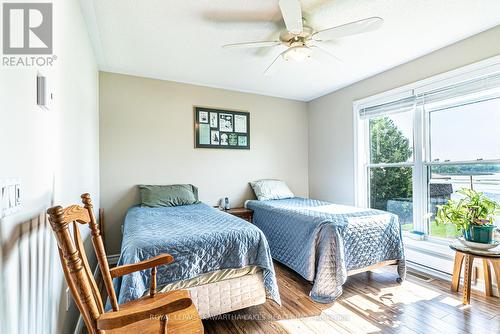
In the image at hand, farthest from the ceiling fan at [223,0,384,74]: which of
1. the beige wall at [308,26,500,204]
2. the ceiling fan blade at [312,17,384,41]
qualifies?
the beige wall at [308,26,500,204]

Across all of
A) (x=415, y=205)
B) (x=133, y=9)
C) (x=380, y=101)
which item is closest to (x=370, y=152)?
(x=380, y=101)

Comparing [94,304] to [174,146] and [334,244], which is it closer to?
[334,244]

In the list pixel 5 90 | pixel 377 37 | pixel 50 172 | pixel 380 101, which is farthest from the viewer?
pixel 380 101

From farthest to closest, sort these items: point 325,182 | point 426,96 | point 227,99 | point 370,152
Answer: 1. point 325,182
2. point 227,99
3. point 370,152
4. point 426,96

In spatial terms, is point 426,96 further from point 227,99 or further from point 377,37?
point 227,99

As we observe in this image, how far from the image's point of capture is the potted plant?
2.05 metres

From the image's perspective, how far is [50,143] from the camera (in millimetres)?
1160

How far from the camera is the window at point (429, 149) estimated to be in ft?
7.69

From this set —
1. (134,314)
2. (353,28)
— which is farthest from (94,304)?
(353,28)

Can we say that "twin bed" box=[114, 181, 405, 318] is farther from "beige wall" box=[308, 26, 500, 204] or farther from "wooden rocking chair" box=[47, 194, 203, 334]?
"beige wall" box=[308, 26, 500, 204]

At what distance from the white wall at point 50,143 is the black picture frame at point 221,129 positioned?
64.0 inches

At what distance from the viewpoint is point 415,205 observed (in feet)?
9.45

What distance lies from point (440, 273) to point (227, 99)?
352 cm

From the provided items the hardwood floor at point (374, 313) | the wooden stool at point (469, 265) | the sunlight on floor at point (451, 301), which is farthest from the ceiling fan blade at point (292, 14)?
the sunlight on floor at point (451, 301)
